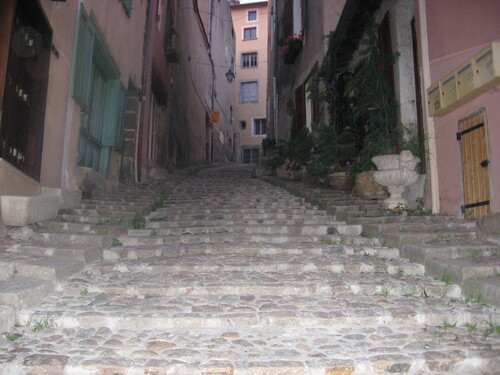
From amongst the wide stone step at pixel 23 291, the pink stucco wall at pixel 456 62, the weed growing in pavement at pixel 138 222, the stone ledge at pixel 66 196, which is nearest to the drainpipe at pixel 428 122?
the pink stucco wall at pixel 456 62

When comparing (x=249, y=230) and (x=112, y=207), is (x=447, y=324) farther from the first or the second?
(x=112, y=207)

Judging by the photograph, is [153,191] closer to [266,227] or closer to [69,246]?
[266,227]

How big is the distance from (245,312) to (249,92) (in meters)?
27.8

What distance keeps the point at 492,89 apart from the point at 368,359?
11.4 feet

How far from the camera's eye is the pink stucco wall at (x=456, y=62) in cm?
418

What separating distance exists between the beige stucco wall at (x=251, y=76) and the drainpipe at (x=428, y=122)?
76.7 feet

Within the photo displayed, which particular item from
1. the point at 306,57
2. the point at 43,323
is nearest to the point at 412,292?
the point at 43,323

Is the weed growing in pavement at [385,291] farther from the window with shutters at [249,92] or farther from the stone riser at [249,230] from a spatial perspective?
the window with shutters at [249,92]

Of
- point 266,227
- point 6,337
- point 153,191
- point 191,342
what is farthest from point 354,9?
point 6,337

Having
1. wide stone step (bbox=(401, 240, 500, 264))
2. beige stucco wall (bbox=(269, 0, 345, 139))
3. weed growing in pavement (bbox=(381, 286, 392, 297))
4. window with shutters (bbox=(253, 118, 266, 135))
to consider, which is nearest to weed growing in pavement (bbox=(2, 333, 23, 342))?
weed growing in pavement (bbox=(381, 286, 392, 297))

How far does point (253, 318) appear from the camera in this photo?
2.54m

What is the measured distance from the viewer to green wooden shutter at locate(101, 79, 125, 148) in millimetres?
7188

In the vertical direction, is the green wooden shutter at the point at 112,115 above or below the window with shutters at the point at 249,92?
below

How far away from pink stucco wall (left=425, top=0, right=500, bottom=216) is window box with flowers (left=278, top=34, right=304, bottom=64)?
6949 mm
